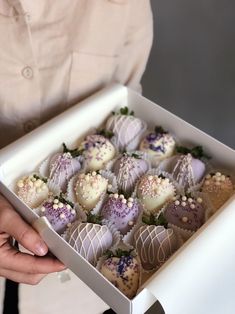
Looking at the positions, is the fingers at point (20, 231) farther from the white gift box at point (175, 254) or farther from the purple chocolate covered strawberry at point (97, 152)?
the purple chocolate covered strawberry at point (97, 152)

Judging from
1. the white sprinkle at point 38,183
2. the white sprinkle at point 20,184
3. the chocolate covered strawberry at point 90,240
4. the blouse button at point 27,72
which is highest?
the blouse button at point 27,72

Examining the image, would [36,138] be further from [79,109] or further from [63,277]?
[63,277]

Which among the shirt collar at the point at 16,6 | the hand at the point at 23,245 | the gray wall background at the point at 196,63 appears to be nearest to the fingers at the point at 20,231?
the hand at the point at 23,245

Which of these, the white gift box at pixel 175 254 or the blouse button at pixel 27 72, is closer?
the white gift box at pixel 175 254

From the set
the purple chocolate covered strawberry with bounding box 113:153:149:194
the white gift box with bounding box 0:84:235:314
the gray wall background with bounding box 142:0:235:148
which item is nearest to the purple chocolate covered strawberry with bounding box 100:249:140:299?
the white gift box with bounding box 0:84:235:314

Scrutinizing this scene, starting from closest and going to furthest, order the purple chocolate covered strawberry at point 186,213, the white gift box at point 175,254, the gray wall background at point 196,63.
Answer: the white gift box at point 175,254 → the purple chocolate covered strawberry at point 186,213 → the gray wall background at point 196,63

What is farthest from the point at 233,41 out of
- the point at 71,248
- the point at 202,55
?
the point at 71,248

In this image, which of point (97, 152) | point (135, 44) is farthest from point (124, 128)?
point (135, 44)

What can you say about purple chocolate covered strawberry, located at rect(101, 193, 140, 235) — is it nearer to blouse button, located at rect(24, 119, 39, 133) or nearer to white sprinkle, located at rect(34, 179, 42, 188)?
white sprinkle, located at rect(34, 179, 42, 188)

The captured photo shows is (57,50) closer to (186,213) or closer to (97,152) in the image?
(97,152)
